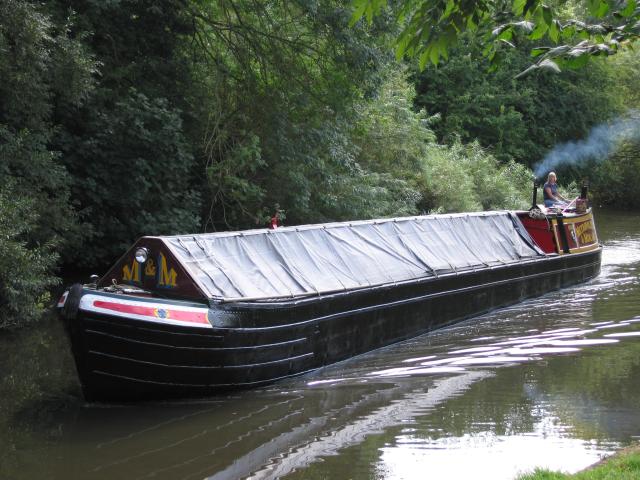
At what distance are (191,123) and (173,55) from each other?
153cm

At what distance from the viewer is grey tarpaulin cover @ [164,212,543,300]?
1017 centimetres

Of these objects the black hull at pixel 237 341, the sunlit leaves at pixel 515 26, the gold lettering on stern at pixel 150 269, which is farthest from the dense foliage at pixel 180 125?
the sunlit leaves at pixel 515 26

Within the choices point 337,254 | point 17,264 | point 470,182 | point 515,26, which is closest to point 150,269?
point 17,264

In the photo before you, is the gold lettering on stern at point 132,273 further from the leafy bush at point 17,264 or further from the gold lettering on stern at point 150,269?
→ the leafy bush at point 17,264

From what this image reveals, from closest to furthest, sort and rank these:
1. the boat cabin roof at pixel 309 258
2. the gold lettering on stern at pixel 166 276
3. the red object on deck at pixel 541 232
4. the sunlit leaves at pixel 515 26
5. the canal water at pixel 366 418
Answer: the sunlit leaves at pixel 515 26
the canal water at pixel 366 418
the gold lettering on stern at pixel 166 276
the boat cabin roof at pixel 309 258
the red object on deck at pixel 541 232

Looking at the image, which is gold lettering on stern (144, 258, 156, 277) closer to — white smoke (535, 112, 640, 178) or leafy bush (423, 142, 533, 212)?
leafy bush (423, 142, 533, 212)

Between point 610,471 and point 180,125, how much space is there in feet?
40.3

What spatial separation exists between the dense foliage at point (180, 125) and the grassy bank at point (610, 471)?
781cm

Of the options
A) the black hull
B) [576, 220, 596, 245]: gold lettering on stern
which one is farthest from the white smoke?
the black hull

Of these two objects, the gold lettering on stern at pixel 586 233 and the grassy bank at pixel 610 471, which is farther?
the gold lettering on stern at pixel 586 233

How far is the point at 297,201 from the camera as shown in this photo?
62.2 feet

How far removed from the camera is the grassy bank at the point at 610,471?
19.2 ft

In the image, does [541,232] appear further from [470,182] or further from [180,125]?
[470,182]

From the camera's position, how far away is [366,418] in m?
8.96
